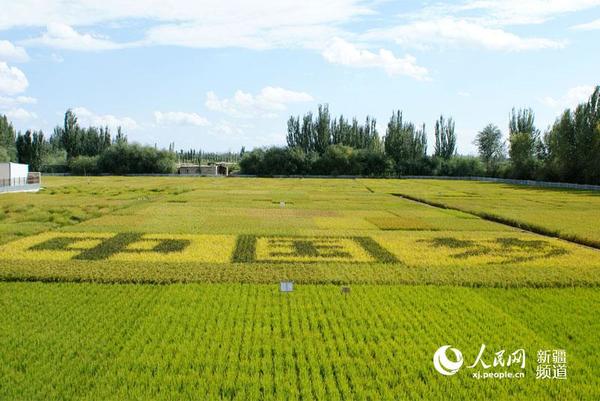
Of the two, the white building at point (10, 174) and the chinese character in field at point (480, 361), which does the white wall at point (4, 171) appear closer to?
the white building at point (10, 174)

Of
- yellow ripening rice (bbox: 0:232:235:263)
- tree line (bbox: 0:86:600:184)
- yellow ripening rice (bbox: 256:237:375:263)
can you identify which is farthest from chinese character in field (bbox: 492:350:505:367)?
tree line (bbox: 0:86:600:184)

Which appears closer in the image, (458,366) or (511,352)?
(458,366)

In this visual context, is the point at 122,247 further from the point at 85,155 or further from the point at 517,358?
the point at 85,155

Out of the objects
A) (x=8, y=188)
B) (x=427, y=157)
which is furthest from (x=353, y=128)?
(x=8, y=188)

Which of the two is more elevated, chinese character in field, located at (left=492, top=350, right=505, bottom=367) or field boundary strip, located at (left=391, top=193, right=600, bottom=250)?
field boundary strip, located at (left=391, top=193, right=600, bottom=250)

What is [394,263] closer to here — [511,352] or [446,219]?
[511,352]

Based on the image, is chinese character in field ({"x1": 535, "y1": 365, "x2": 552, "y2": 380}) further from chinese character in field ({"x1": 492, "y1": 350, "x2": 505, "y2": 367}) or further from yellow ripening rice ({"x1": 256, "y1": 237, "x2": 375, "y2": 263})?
yellow ripening rice ({"x1": 256, "y1": 237, "x2": 375, "y2": 263})
